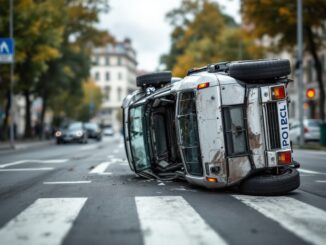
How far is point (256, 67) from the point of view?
825cm

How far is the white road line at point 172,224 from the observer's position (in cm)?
520

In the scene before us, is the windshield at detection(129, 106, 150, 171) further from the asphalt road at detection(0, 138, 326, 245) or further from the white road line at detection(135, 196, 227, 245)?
the white road line at detection(135, 196, 227, 245)

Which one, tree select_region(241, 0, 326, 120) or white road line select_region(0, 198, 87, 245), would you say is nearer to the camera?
white road line select_region(0, 198, 87, 245)

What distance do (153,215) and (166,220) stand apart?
1.27 ft

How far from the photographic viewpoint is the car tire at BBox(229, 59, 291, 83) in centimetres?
826

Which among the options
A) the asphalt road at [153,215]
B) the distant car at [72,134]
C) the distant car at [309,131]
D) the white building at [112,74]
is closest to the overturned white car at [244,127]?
the asphalt road at [153,215]

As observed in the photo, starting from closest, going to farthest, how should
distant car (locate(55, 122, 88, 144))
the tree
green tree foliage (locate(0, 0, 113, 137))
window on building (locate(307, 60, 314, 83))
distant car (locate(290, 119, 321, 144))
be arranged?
distant car (locate(290, 119, 321, 144)) → the tree → green tree foliage (locate(0, 0, 113, 137)) → distant car (locate(55, 122, 88, 144)) → window on building (locate(307, 60, 314, 83))

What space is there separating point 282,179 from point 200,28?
187ft

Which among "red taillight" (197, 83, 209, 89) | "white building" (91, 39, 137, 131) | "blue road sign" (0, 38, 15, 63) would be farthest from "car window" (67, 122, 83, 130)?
"white building" (91, 39, 137, 131)

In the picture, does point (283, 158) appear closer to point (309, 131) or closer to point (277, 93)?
point (277, 93)

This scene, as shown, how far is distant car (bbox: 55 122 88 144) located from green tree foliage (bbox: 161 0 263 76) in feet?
56.1

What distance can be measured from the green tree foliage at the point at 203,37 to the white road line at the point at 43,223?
135 feet

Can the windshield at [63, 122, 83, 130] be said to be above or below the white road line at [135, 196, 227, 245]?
above

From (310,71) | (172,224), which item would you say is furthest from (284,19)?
(172,224)
